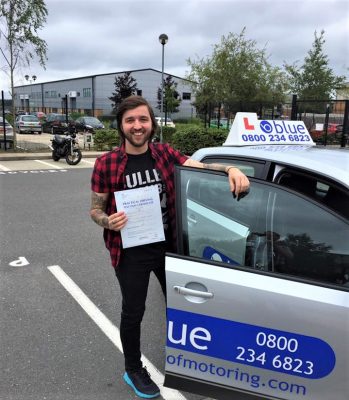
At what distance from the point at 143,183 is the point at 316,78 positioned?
84.6 feet

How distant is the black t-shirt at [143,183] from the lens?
2180 mm

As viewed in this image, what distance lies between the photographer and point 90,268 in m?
4.39

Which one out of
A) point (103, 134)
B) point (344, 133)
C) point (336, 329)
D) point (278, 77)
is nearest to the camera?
point (336, 329)

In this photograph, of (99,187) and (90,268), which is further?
(90,268)

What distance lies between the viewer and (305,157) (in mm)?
2309

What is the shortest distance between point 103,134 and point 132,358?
16.2 m

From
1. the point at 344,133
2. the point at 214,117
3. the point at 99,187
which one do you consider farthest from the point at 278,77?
the point at 99,187

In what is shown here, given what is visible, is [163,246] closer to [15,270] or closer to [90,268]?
[90,268]

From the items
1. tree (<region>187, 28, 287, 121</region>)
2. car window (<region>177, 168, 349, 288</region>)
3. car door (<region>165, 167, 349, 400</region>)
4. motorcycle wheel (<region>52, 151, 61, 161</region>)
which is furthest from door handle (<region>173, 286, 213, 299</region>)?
tree (<region>187, 28, 287, 121</region>)

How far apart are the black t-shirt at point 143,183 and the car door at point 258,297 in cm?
19

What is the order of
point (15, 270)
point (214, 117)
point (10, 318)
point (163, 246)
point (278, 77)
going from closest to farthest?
point (163, 246) < point (10, 318) < point (15, 270) < point (214, 117) < point (278, 77)

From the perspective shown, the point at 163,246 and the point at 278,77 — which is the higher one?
the point at 278,77

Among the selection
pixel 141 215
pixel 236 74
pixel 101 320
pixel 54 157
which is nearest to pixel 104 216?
pixel 141 215

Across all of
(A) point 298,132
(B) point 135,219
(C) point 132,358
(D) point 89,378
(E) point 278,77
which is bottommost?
(D) point 89,378
